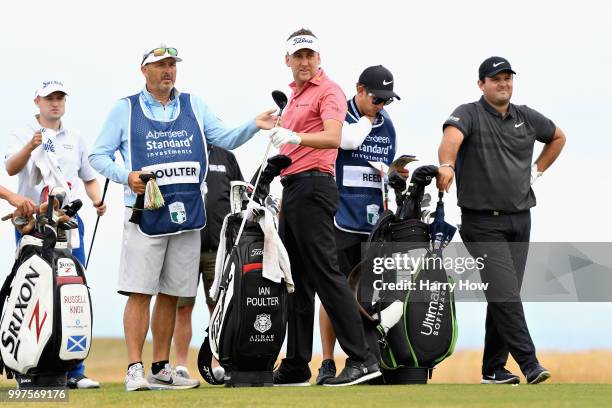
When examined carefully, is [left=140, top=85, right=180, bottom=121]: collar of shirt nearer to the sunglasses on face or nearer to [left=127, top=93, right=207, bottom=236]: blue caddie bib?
[left=127, top=93, right=207, bottom=236]: blue caddie bib

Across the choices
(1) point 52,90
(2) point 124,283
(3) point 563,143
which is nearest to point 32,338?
(2) point 124,283

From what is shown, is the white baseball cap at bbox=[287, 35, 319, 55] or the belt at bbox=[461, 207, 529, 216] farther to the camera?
the belt at bbox=[461, 207, 529, 216]

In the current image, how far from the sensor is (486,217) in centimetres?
860

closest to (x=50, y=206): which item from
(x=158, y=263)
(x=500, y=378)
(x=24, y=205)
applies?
(x=24, y=205)

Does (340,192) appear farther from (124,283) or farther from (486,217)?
(124,283)

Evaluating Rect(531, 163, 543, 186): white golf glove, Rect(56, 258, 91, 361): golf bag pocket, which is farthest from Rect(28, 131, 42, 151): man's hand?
Rect(531, 163, 543, 186): white golf glove

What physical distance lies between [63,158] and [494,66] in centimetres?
331

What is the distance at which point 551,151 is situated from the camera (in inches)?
362

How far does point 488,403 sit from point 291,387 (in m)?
1.67

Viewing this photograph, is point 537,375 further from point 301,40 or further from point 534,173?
point 301,40

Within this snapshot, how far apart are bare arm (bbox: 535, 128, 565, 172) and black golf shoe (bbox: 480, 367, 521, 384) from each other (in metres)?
1.56

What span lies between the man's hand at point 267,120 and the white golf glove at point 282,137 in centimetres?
59

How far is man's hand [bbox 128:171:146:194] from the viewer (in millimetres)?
Result: 7930

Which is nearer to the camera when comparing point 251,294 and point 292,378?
point 251,294
